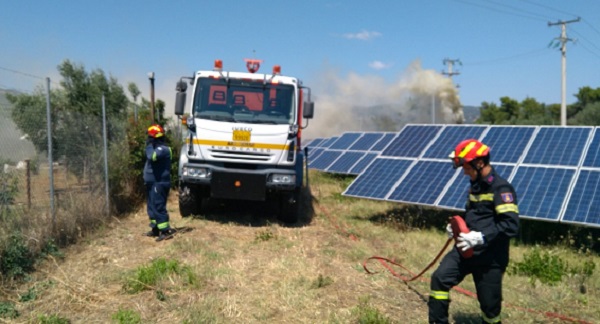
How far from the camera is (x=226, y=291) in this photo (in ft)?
19.2

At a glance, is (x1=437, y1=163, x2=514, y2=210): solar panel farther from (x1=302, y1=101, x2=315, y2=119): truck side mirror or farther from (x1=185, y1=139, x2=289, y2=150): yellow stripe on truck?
(x1=185, y1=139, x2=289, y2=150): yellow stripe on truck

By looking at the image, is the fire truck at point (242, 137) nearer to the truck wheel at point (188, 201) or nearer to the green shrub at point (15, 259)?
the truck wheel at point (188, 201)

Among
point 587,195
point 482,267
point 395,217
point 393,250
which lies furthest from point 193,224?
point 587,195

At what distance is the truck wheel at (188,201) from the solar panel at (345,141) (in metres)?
9.58

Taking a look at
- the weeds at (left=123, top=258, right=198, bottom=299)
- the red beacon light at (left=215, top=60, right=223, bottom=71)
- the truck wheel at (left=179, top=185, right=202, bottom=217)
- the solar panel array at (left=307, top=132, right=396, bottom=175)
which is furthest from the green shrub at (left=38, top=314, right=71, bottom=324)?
the solar panel array at (left=307, top=132, right=396, bottom=175)

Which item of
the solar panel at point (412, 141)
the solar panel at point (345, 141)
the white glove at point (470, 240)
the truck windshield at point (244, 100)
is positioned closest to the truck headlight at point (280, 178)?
the truck windshield at point (244, 100)

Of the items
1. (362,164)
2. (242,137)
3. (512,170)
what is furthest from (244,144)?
(362,164)

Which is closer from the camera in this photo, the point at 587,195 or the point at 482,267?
the point at 482,267

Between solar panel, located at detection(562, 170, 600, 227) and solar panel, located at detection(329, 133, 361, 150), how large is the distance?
10475 millimetres

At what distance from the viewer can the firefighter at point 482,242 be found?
4250mm

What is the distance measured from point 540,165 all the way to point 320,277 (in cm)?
569

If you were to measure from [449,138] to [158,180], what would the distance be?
6.73m

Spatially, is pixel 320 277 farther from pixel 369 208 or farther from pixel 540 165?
pixel 369 208

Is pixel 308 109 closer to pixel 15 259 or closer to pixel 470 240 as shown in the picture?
pixel 15 259
